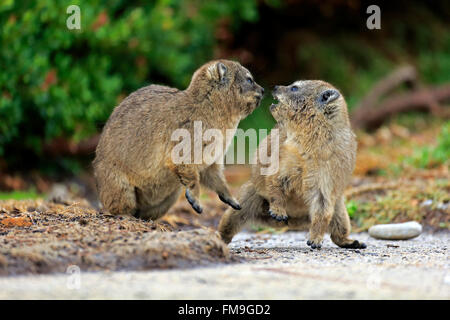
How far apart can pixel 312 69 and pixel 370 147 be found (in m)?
3.11

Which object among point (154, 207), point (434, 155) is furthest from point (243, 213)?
point (434, 155)

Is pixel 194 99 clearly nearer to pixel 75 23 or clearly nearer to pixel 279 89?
pixel 279 89

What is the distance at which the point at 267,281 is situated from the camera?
3973 mm

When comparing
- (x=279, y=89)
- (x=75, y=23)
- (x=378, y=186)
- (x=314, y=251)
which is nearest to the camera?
(x=314, y=251)

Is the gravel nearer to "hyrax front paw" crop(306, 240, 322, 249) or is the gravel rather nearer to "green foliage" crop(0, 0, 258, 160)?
"hyrax front paw" crop(306, 240, 322, 249)

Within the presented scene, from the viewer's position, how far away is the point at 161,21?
1122 cm

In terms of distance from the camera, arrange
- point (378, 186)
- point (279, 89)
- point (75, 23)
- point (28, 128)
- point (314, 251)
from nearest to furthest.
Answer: point (314, 251), point (279, 89), point (378, 186), point (75, 23), point (28, 128)

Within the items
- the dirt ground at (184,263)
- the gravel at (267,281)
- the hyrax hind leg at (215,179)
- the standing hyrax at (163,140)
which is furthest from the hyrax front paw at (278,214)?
the gravel at (267,281)

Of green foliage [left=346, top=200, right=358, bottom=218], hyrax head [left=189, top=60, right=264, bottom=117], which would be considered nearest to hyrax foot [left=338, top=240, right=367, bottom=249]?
hyrax head [left=189, top=60, right=264, bottom=117]

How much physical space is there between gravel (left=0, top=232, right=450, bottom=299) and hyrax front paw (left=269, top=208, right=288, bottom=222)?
0.79m

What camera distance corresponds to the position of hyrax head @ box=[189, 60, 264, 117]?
6.34 m

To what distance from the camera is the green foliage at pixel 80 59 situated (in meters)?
9.64

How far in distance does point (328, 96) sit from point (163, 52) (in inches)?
249
